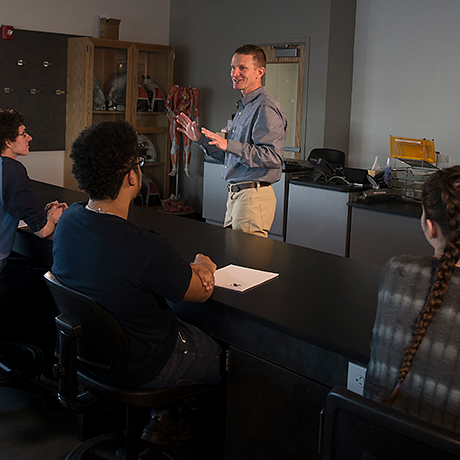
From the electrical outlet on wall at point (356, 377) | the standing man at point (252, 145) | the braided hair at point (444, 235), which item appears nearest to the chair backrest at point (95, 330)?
the electrical outlet on wall at point (356, 377)

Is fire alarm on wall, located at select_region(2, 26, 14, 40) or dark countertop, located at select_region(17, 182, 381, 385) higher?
fire alarm on wall, located at select_region(2, 26, 14, 40)

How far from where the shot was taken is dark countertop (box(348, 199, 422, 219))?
3.81m

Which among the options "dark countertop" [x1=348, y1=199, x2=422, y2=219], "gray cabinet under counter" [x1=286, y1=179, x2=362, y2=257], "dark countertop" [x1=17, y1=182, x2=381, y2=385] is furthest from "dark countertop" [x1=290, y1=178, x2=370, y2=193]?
"dark countertop" [x1=17, y1=182, x2=381, y2=385]

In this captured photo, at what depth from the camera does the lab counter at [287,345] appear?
1.53m

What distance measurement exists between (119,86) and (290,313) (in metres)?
5.03

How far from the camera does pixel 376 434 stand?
0.96m

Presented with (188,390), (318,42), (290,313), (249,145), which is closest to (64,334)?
(188,390)

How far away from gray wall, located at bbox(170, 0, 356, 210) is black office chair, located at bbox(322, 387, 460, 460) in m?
4.97

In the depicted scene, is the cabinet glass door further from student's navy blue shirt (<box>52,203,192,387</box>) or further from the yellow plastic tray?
student's navy blue shirt (<box>52,203,192,387</box>)

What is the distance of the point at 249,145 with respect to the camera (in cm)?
303

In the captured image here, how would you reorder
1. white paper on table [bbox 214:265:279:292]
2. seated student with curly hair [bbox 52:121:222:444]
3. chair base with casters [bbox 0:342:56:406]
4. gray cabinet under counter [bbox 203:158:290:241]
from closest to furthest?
1. seated student with curly hair [bbox 52:121:222:444]
2. white paper on table [bbox 214:265:279:292]
3. chair base with casters [bbox 0:342:56:406]
4. gray cabinet under counter [bbox 203:158:290:241]

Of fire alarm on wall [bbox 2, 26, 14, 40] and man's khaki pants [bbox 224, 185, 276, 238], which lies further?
fire alarm on wall [bbox 2, 26, 14, 40]

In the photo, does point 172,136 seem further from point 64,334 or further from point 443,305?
point 443,305

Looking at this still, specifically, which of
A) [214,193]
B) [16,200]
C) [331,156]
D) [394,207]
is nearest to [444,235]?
[16,200]
